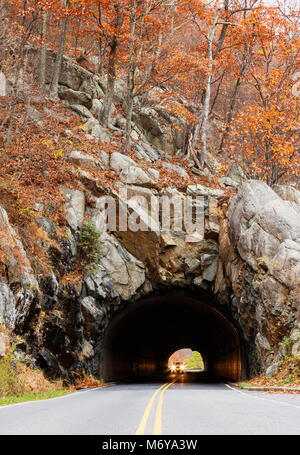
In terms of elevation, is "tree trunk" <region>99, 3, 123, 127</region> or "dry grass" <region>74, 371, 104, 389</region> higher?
"tree trunk" <region>99, 3, 123, 127</region>

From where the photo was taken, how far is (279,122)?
25969 mm

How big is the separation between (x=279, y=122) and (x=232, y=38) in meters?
15.6

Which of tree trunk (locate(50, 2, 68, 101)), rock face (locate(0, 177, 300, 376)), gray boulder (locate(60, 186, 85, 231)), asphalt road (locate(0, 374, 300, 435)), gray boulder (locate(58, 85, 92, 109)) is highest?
tree trunk (locate(50, 2, 68, 101))

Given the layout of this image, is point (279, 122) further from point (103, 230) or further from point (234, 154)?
point (103, 230)

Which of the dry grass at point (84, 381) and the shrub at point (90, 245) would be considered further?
the shrub at point (90, 245)

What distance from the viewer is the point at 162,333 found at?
1593 inches

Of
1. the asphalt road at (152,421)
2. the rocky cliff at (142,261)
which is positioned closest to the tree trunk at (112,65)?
the rocky cliff at (142,261)

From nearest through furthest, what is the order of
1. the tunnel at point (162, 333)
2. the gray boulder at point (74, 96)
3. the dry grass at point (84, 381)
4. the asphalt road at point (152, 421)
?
the asphalt road at point (152, 421) < the dry grass at point (84, 381) < the tunnel at point (162, 333) < the gray boulder at point (74, 96)

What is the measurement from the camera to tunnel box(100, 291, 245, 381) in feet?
88.5

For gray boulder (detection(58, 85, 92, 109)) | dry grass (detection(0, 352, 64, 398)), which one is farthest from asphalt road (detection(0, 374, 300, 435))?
gray boulder (detection(58, 85, 92, 109))

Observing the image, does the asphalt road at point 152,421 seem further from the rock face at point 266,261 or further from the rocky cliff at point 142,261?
the rock face at point 266,261

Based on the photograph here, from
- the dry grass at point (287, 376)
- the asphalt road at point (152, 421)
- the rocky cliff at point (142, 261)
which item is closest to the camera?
the asphalt road at point (152, 421)

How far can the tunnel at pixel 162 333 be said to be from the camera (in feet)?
88.5

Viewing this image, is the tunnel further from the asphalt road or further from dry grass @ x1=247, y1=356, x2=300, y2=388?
the asphalt road
